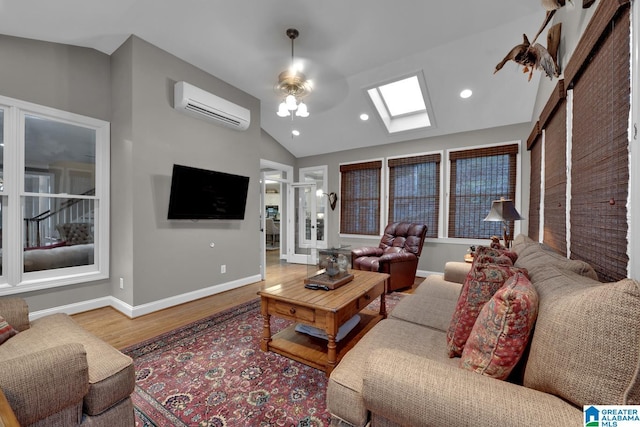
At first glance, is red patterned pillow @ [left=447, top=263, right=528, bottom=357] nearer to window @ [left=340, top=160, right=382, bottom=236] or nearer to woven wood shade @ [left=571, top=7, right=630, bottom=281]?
woven wood shade @ [left=571, top=7, right=630, bottom=281]

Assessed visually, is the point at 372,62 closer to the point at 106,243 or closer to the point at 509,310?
the point at 509,310

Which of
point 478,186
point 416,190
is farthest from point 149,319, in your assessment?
point 478,186

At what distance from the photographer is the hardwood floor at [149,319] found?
250 cm

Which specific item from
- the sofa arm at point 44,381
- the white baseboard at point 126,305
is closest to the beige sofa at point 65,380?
the sofa arm at point 44,381

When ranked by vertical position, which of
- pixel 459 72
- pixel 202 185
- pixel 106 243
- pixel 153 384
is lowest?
pixel 153 384

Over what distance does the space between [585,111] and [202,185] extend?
3.63 m

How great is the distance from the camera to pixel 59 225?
300 centimetres

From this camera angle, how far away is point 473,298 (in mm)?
1235

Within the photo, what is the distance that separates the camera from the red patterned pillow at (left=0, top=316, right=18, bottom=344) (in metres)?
1.43

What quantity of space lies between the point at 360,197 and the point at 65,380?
492 cm

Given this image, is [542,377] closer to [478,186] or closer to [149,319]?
[149,319]

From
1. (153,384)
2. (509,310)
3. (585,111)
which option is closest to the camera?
(509,310)

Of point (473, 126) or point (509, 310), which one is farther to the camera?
point (473, 126)

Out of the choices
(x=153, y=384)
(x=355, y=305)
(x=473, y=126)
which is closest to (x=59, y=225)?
(x=153, y=384)
